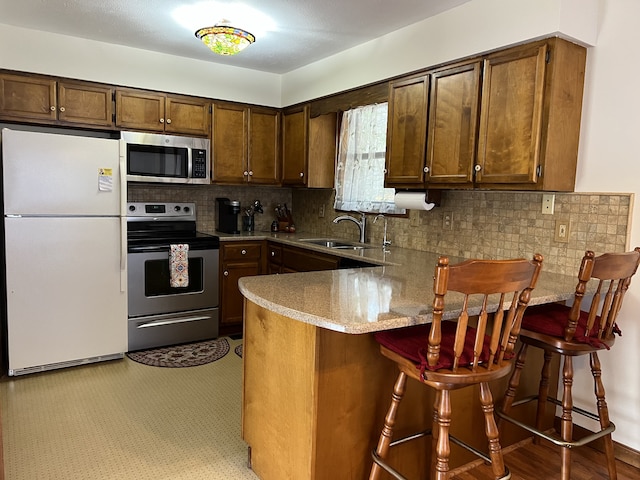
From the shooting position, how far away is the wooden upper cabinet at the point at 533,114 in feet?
7.39

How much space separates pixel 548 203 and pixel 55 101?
3476 millimetres

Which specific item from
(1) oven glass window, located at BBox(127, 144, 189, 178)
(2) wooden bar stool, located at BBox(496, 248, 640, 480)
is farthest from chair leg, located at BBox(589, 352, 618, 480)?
(1) oven glass window, located at BBox(127, 144, 189, 178)

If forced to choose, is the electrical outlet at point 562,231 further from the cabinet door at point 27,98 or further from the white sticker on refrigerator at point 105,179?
the cabinet door at point 27,98

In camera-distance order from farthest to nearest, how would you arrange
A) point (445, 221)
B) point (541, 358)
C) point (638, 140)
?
1. point (445, 221)
2. point (541, 358)
3. point (638, 140)

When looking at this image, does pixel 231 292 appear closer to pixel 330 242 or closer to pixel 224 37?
pixel 330 242

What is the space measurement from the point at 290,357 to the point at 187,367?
180 cm

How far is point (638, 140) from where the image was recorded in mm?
2189

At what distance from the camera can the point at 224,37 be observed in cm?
282

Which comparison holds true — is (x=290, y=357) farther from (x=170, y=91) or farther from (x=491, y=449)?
(x=170, y=91)

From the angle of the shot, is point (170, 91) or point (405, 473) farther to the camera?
point (170, 91)

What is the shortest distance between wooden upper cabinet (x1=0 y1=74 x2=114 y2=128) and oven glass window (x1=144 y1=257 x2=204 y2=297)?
3.90ft

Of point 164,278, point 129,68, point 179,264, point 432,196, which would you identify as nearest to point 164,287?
point 164,278

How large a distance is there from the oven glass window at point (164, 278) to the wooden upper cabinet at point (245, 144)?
86 cm

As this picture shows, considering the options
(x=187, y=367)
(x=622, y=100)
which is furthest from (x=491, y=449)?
(x=187, y=367)
